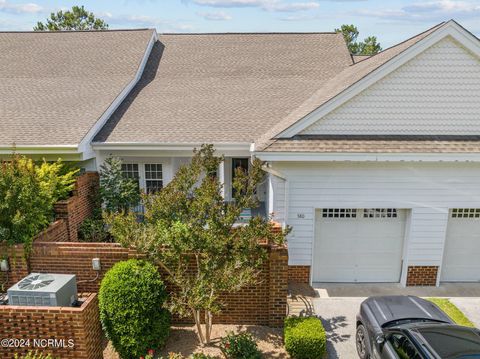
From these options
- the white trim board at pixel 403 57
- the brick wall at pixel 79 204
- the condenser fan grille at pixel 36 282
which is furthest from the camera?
the brick wall at pixel 79 204

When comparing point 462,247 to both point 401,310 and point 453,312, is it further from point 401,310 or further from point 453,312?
point 401,310

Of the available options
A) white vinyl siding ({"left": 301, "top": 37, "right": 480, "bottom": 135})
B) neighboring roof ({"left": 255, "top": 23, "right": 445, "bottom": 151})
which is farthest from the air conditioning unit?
white vinyl siding ({"left": 301, "top": 37, "right": 480, "bottom": 135})

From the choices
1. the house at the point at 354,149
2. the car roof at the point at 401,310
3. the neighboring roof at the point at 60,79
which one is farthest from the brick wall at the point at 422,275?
the neighboring roof at the point at 60,79

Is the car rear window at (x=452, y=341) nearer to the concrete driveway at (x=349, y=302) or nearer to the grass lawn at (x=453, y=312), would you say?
the concrete driveway at (x=349, y=302)

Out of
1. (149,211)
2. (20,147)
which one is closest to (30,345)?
(149,211)

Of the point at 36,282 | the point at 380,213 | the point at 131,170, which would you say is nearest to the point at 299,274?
the point at 380,213

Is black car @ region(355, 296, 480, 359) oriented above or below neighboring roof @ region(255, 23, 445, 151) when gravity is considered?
below

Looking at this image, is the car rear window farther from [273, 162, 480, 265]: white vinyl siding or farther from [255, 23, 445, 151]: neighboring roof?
[255, 23, 445, 151]: neighboring roof
